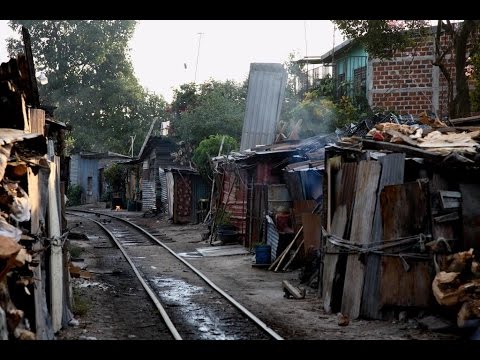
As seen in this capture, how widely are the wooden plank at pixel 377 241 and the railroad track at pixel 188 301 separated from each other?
5.31ft

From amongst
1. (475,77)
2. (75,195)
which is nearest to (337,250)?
(475,77)

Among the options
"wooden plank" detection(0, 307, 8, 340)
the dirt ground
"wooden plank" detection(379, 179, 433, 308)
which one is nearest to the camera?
"wooden plank" detection(0, 307, 8, 340)

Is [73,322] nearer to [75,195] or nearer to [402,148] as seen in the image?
[402,148]

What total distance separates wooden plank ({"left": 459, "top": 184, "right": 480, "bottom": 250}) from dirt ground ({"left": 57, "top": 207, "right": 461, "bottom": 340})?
1.16m

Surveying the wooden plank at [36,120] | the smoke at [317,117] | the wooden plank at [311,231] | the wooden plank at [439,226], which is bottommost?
the wooden plank at [311,231]

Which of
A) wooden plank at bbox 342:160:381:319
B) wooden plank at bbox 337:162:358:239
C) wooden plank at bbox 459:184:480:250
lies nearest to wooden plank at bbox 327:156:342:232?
wooden plank at bbox 337:162:358:239

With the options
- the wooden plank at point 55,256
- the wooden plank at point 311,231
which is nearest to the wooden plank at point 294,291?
the wooden plank at point 311,231

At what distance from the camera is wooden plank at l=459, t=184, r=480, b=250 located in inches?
388

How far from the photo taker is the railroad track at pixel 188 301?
33.6 feet

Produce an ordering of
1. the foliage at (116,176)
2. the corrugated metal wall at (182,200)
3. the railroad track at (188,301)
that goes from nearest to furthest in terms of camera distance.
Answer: the railroad track at (188,301) < the corrugated metal wall at (182,200) < the foliage at (116,176)

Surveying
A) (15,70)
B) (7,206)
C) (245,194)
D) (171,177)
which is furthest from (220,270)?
(171,177)

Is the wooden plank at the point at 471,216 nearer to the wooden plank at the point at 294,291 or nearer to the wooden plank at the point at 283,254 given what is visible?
the wooden plank at the point at 294,291

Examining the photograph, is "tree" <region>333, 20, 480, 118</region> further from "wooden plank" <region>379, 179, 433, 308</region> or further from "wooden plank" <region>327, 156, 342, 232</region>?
"wooden plank" <region>379, 179, 433, 308</region>

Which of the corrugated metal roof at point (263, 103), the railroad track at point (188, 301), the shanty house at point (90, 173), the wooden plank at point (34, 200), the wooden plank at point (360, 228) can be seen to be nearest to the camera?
the wooden plank at point (34, 200)
